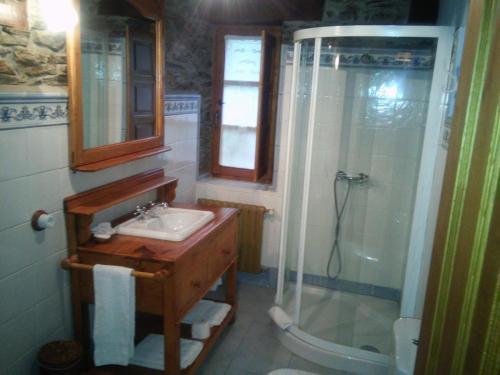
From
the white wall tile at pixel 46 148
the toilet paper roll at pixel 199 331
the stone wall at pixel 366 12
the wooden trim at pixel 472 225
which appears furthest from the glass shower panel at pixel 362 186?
the wooden trim at pixel 472 225

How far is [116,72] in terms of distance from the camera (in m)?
2.26

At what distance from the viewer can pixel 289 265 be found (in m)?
3.02

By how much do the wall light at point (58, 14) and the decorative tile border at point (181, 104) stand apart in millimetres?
1037

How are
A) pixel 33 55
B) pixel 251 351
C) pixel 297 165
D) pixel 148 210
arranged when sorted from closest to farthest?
1. pixel 33 55
2. pixel 148 210
3. pixel 251 351
4. pixel 297 165

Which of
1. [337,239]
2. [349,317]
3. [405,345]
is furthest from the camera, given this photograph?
[337,239]

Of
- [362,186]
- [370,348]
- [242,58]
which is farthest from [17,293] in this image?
[242,58]

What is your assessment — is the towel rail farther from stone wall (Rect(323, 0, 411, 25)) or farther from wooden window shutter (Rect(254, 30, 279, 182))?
stone wall (Rect(323, 0, 411, 25))

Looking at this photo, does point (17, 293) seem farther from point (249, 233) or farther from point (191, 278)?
point (249, 233)

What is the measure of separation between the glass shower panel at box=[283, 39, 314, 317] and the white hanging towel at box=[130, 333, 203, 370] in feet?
2.64

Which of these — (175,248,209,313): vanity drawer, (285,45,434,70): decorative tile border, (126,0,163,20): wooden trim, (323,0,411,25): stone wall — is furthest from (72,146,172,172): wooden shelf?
(323,0,411,25): stone wall

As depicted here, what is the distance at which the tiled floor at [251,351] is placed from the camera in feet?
8.28

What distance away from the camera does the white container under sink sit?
4.68 feet

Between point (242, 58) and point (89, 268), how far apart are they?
234 cm

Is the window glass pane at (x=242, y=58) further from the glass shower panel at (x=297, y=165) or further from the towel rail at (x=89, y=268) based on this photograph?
the towel rail at (x=89, y=268)
